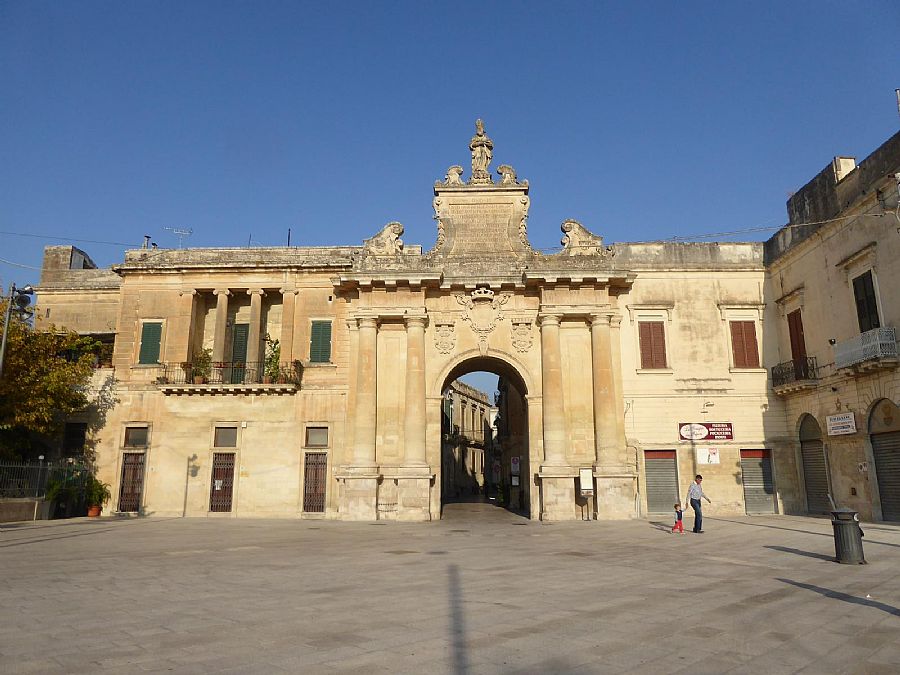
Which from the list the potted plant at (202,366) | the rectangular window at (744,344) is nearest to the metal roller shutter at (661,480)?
the rectangular window at (744,344)

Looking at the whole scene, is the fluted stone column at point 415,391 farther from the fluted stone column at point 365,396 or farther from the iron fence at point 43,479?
the iron fence at point 43,479

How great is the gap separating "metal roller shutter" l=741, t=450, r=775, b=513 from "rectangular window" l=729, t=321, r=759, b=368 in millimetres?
3495

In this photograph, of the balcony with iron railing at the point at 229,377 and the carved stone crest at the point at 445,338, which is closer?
the carved stone crest at the point at 445,338

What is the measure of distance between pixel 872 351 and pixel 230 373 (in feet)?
76.4

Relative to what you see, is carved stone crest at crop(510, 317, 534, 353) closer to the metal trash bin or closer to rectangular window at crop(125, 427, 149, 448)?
the metal trash bin

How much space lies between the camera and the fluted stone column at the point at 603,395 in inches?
939

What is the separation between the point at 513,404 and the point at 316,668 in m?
33.3

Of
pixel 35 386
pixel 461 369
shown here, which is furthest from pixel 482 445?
pixel 35 386

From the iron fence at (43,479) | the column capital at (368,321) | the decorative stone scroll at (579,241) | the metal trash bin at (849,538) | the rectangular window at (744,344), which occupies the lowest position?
the metal trash bin at (849,538)

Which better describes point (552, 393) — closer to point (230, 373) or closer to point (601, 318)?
point (601, 318)

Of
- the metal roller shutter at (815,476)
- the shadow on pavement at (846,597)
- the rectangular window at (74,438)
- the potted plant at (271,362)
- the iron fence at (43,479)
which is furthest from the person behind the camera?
the rectangular window at (74,438)

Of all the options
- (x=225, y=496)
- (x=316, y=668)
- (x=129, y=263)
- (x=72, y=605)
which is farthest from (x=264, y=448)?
(x=316, y=668)

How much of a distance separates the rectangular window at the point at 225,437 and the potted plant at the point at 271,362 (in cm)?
240

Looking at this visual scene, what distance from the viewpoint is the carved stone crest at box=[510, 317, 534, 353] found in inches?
1002
